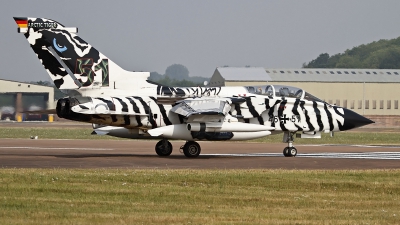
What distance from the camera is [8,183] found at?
15.0 metres

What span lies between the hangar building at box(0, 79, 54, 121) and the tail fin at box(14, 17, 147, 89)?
21320 millimetres

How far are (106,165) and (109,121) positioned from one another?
301cm

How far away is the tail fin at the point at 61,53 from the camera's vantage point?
954 inches

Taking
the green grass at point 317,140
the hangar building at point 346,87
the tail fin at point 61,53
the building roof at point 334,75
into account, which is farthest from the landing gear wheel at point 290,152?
the building roof at point 334,75

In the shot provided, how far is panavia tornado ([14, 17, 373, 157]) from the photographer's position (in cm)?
2395

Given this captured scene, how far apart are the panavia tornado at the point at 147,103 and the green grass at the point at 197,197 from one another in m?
5.55

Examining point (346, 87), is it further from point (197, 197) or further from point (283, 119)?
point (197, 197)

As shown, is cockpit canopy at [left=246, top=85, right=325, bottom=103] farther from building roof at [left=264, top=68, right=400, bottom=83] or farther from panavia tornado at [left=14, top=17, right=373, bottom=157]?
building roof at [left=264, top=68, right=400, bottom=83]

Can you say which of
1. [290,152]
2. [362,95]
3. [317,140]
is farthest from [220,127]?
[362,95]

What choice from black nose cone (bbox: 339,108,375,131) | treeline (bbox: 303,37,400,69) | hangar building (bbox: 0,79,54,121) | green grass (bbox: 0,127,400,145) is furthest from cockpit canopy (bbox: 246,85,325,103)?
treeline (bbox: 303,37,400,69)

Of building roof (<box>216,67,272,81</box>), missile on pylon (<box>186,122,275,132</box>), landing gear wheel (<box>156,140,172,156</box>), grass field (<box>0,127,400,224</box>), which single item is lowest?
grass field (<box>0,127,400,224</box>)

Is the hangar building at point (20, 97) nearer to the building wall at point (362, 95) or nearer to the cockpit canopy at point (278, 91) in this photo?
the cockpit canopy at point (278, 91)

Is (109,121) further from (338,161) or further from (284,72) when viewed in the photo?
(284,72)

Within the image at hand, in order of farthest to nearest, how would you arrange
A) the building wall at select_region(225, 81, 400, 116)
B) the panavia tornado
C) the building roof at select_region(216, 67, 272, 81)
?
the building wall at select_region(225, 81, 400, 116), the building roof at select_region(216, 67, 272, 81), the panavia tornado
